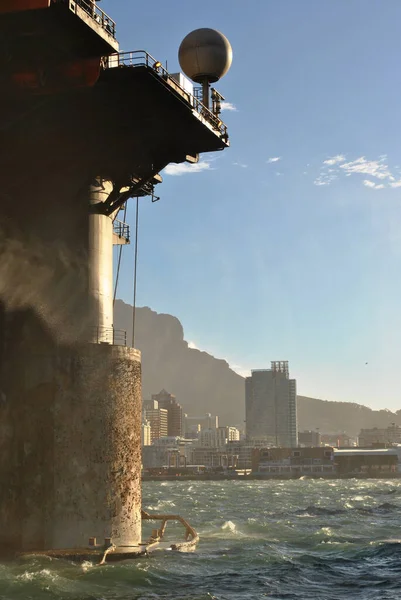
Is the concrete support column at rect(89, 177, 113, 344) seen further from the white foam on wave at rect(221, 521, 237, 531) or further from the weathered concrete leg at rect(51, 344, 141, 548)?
the white foam on wave at rect(221, 521, 237, 531)

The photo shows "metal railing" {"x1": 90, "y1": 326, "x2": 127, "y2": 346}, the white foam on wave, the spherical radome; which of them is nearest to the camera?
"metal railing" {"x1": 90, "y1": 326, "x2": 127, "y2": 346}

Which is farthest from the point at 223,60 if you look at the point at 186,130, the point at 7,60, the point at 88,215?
the point at 7,60

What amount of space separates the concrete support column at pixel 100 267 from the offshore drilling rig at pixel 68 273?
0.07 m

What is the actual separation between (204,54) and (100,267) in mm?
12780

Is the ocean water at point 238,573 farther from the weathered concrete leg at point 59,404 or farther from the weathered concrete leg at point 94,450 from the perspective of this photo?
the weathered concrete leg at point 59,404

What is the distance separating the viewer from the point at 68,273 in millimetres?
35875

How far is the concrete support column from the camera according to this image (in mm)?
36156

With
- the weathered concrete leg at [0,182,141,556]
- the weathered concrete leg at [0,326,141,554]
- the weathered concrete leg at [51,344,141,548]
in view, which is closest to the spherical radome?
the weathered concrete leg at [0,182,141,556]

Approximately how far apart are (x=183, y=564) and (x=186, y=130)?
19884 mm

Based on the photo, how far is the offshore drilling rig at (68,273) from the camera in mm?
32281

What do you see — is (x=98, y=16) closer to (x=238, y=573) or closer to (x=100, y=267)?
(x=100, y=267)

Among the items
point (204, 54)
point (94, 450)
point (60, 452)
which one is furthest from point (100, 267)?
point (204, 54)

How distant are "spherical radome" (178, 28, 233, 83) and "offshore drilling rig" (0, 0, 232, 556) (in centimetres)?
327

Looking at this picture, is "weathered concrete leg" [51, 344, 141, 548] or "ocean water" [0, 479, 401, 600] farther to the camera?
"weathered concrete leg" [51, 344, 141, 548]
